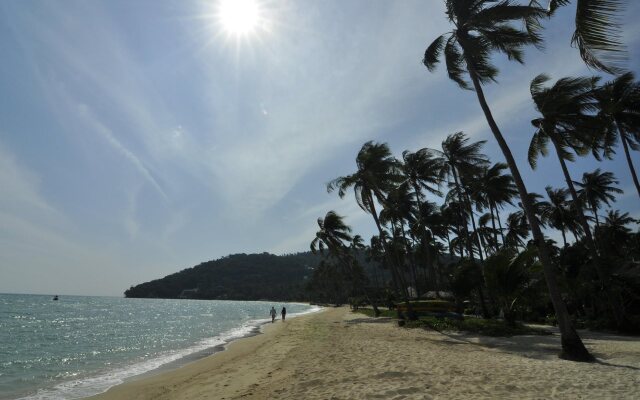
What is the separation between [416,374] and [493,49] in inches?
430

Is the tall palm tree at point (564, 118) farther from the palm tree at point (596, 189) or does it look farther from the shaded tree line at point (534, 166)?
the palm tree at point (596, 189)

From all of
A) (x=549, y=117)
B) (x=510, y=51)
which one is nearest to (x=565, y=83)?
(x=549, y=117)

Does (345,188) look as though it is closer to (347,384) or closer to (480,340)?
(480,340)

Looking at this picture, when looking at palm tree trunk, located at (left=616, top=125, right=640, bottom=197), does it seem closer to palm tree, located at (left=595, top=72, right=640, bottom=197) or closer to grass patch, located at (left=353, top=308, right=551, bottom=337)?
palm tree, located at (left=595, top=72, right=640, bottom=197)

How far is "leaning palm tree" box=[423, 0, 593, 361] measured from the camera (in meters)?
10.3

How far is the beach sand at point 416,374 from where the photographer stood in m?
7.16

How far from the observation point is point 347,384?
8211mm

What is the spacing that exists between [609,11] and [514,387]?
664 cm

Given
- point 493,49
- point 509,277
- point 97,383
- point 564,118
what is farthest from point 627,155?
point 97,383

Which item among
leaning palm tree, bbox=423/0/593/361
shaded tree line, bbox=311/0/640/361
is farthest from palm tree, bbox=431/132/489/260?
leaning palm tree, bbox=423/0/593/361

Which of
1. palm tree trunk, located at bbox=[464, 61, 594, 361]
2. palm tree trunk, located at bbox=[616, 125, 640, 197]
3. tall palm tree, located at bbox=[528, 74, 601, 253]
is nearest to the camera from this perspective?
palm tree trunk, located at bbox=[464, 61, 594, 361]

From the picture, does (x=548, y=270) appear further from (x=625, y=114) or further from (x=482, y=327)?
(x=625, y=114)

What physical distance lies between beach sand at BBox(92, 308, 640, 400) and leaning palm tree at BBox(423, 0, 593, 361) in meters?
1.39

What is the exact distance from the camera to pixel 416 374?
28.7 ft
